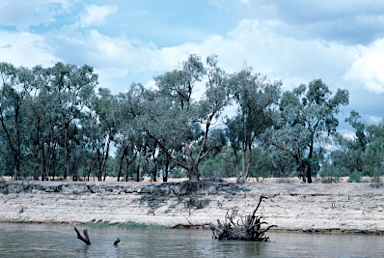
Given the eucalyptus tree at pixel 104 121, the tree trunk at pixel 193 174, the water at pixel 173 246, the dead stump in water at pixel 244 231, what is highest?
the eucalyptus tree at pixel 104 121

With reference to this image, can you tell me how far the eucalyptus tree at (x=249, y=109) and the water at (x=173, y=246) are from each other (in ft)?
60.8

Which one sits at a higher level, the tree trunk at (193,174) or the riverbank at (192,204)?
the tree trunk at (193,174)

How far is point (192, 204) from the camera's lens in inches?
1893

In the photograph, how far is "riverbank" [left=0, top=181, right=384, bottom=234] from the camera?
43.4 m

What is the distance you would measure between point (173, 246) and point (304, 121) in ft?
100

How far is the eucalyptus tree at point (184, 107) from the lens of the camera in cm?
4909

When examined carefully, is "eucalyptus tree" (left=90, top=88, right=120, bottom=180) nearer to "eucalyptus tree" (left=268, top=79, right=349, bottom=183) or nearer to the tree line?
the tree line

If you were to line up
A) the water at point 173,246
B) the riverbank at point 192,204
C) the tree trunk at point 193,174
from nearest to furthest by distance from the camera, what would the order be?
the water at point 173,246
the riverbank at point 192,204
the tree trunk at point 193,174

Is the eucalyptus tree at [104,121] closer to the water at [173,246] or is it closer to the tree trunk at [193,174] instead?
Result: the tree trunk at [193,174]

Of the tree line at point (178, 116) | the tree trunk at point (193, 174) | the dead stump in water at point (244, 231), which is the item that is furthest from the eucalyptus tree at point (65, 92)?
the dead stump in water at point (244, 231)

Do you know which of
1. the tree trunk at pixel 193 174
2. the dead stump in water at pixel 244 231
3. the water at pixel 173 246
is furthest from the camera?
the tree trunk at pixel 193 174

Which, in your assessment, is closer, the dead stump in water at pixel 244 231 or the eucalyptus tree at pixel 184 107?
the dead stump in water at pixel 244 231

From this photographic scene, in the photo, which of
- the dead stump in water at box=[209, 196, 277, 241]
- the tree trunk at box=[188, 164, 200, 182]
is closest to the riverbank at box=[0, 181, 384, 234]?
the tree trunk at box=[188, 164, 200, 182]

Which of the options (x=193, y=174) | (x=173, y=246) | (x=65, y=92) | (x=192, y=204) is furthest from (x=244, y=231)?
(x=65, y=92)
